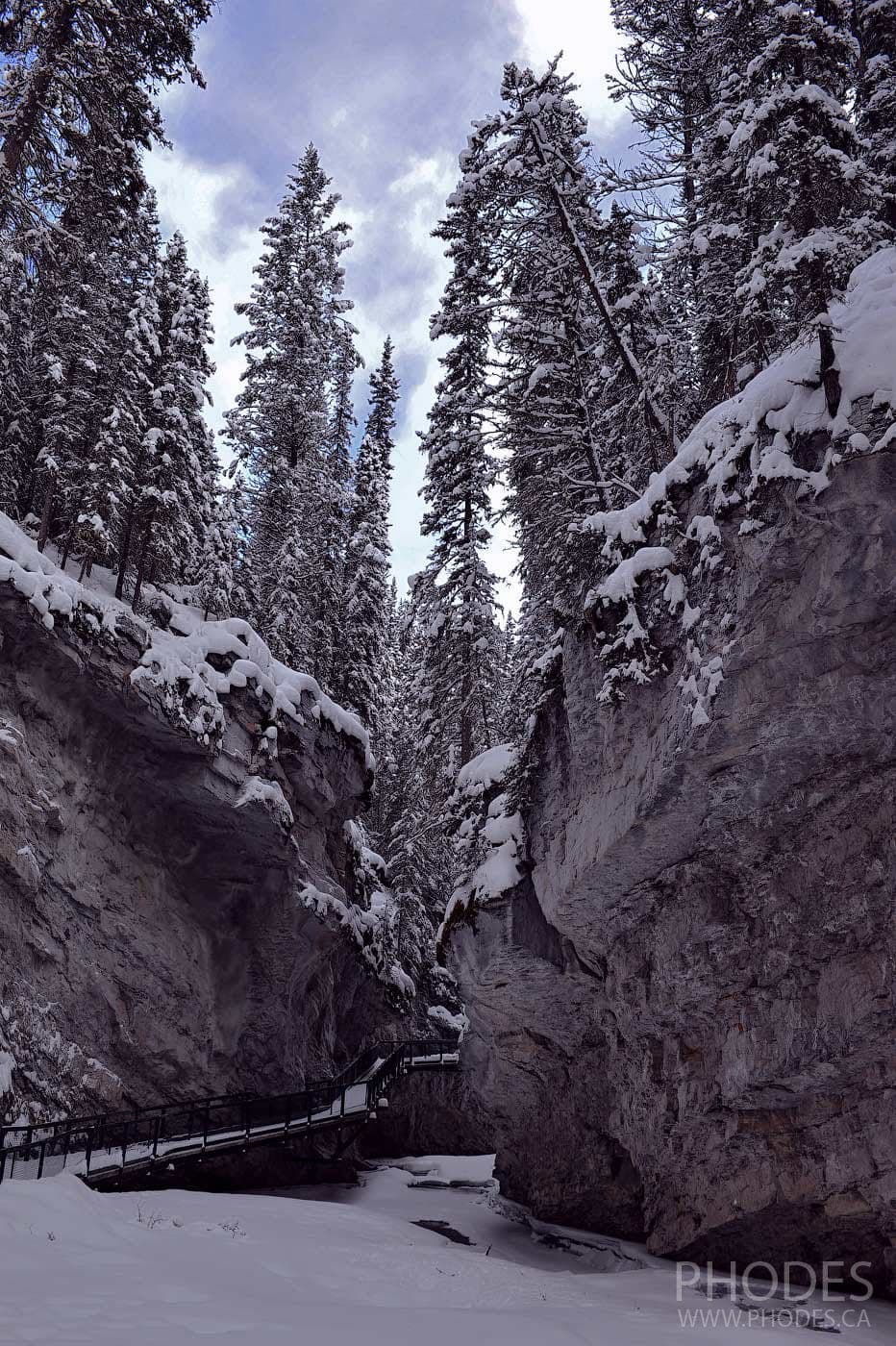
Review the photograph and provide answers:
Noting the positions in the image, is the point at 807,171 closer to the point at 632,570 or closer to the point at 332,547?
the point at 632,570

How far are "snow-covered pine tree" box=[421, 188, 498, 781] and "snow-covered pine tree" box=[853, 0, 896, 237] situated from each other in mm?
10724

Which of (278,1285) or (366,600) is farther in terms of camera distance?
(366,600)

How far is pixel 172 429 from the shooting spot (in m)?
26.4

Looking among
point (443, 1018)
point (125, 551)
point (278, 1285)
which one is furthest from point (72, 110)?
point (443, 1018)

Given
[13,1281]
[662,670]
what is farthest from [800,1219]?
[13,1281]

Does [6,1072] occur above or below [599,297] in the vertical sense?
below

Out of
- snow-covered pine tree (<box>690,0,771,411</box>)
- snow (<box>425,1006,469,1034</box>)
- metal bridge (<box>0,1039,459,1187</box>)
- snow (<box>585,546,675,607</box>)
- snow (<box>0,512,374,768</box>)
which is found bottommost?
metal bridge (<box>0,1039,459,1187</box>)

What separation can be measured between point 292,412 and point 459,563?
42.2 feet

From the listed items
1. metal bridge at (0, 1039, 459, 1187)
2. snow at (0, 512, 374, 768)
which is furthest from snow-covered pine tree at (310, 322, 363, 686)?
metal bridge at (0, 1039, 459, 1187)

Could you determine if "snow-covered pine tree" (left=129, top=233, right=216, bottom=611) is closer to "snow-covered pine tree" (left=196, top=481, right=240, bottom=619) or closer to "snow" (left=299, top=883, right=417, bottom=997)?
"snow-covered pine tree" (left=196, top=481, right=240, bottom=619)

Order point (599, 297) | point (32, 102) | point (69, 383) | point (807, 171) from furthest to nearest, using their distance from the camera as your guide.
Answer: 1. point (69, 383)
2. point (599, 297)
3. point (32, 102)
4. point (807, 171)

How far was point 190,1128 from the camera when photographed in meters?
18.1

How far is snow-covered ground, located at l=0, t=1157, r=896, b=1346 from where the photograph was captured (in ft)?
19.9

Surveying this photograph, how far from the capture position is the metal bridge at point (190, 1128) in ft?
45.1
